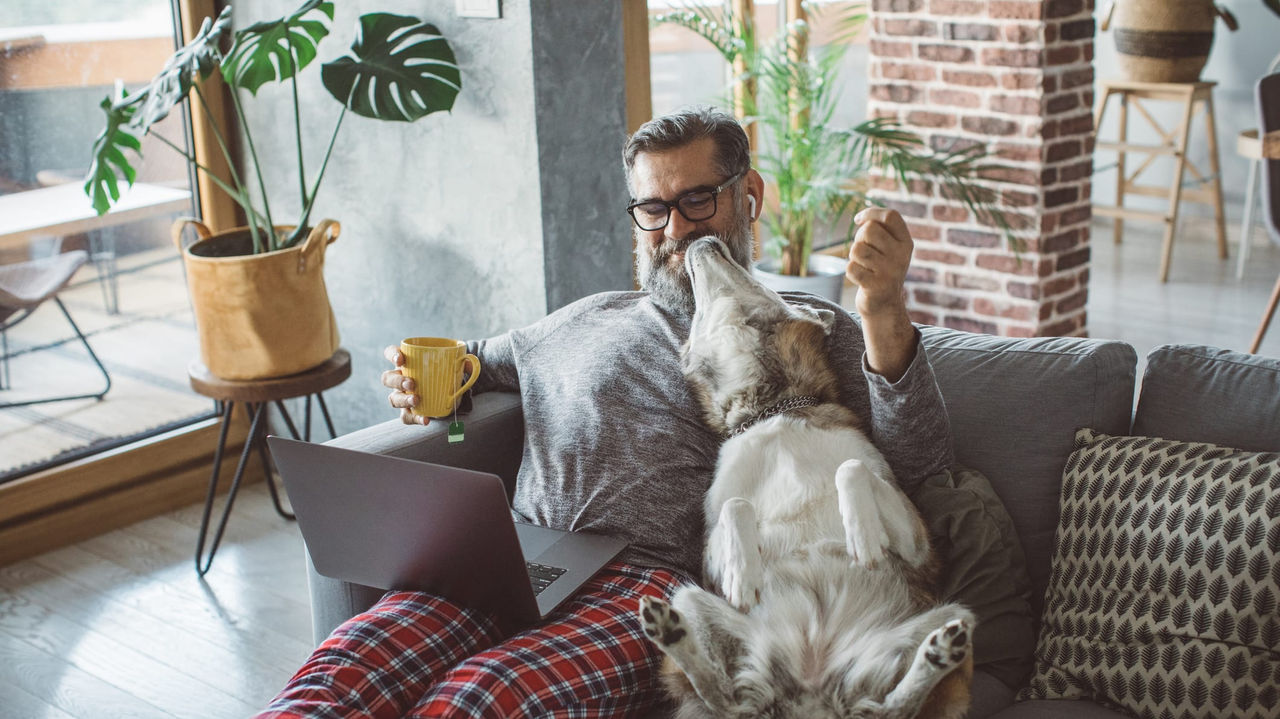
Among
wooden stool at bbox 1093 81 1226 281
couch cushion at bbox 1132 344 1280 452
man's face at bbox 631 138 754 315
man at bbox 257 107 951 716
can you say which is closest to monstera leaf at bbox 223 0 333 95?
man at bbox 257 107 951 716

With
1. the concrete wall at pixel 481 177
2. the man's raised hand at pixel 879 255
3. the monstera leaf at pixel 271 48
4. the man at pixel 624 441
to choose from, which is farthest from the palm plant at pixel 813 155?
the man's raised hand at pixel 879 255

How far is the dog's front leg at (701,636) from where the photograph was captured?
4.71 feet

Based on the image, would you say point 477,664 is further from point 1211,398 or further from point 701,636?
point 1211,398

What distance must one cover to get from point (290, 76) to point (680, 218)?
125 centimetres

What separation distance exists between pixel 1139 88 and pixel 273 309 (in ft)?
14.2

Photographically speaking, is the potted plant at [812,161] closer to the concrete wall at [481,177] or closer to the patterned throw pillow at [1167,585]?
the concrete wall at [481,177]

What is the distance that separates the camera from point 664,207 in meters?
1.90

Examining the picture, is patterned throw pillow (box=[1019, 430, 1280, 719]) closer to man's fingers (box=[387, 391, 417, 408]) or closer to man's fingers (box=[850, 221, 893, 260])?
man's fingers (box=[850, 221, 893, 260])

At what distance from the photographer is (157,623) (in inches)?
106

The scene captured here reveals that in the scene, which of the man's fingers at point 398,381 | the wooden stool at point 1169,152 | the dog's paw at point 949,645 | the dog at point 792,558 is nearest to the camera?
the dog's paw at point 949,645

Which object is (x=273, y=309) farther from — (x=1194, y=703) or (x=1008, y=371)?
(x=1194, y=703)

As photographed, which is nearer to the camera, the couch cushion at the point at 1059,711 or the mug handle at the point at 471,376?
the couch cushion at the point at 1059,711

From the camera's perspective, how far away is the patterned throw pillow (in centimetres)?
150

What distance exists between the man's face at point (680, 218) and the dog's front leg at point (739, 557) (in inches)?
17.3
